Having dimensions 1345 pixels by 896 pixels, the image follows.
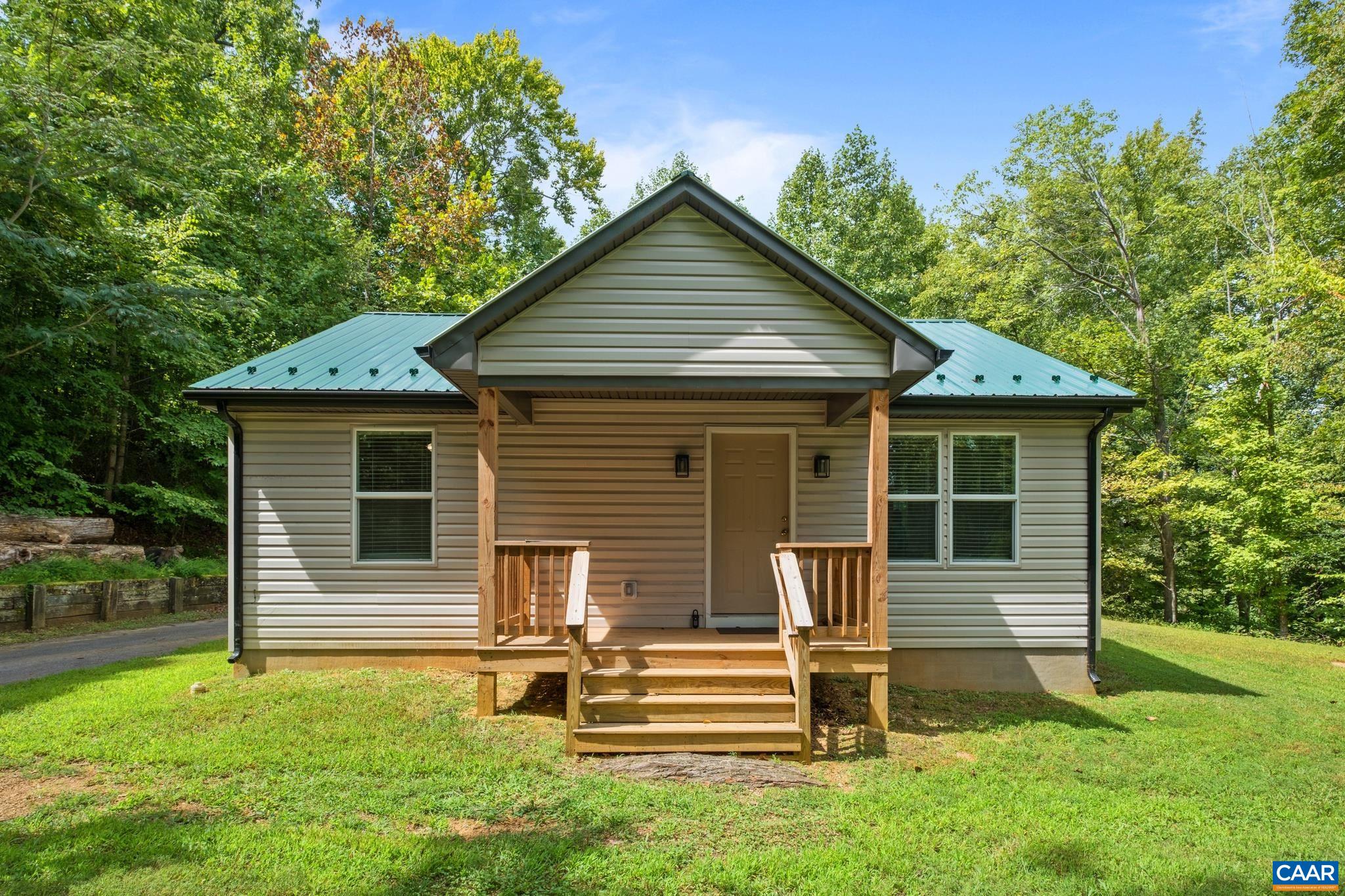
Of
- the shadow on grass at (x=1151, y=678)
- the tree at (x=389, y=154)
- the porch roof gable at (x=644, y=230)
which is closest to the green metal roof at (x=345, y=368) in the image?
the porch roof gable at (x=644, y=230)

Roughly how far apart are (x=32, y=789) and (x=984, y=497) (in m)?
8.69

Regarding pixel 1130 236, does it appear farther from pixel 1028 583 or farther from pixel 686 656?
pixel 686 656

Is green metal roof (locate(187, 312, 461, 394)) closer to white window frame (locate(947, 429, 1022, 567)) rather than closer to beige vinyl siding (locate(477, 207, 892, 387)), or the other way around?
beige vinyl siding (locate(477, 207, 892, 387))

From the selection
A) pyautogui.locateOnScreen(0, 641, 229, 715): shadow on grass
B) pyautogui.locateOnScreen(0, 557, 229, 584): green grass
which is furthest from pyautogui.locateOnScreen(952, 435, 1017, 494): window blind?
pyautogui.locateOnScreen(0, 557, 229, 584): green grass

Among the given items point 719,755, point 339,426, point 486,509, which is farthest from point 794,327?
point 339,426

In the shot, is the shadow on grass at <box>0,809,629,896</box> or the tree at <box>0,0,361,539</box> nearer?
the shadow on grass at <box>0,809,629,896</box>

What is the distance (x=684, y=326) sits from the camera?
582cm

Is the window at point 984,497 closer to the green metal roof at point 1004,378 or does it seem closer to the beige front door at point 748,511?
the green metal roof at point 1004,378

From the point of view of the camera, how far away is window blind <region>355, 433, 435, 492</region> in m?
7.36

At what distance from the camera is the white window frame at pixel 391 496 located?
7.26 metres

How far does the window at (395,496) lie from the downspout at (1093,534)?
7423 millimetres

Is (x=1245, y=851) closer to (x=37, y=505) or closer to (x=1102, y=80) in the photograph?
(x=1102, y=80)

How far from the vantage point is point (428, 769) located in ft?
15.7

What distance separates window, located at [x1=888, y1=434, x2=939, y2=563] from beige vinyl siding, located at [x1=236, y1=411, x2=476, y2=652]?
4811 millimetres
